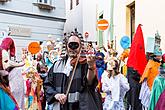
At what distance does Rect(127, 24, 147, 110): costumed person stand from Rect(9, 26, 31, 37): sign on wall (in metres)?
10.1

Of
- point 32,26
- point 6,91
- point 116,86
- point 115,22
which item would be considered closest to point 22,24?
point 32,26

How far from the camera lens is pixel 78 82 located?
3.97m

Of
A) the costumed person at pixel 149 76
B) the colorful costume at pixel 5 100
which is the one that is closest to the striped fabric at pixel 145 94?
the costumed person at pixel 149 76

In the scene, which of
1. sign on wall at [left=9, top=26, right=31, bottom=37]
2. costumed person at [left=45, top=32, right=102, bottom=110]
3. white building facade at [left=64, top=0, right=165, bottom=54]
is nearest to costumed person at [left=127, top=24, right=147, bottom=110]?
white building facade at [left=64, top=0, right=165, bottom=54]

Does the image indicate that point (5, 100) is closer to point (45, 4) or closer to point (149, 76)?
point (149, 76)

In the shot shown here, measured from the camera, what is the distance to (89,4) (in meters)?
16.7

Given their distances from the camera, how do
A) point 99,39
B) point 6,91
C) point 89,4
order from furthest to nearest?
point 89,4 < point 99,39 < point 6,91

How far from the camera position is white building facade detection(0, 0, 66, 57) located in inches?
632

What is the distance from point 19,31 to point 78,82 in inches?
501

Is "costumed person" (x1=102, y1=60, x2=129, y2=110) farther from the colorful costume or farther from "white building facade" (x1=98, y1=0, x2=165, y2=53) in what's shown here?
the colorful costume

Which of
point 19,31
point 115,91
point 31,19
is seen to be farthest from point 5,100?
A: point 31,19

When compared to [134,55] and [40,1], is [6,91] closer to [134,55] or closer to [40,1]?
[134,55]

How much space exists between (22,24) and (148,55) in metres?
11.3

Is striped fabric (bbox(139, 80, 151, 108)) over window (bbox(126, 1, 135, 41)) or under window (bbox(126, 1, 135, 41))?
under
